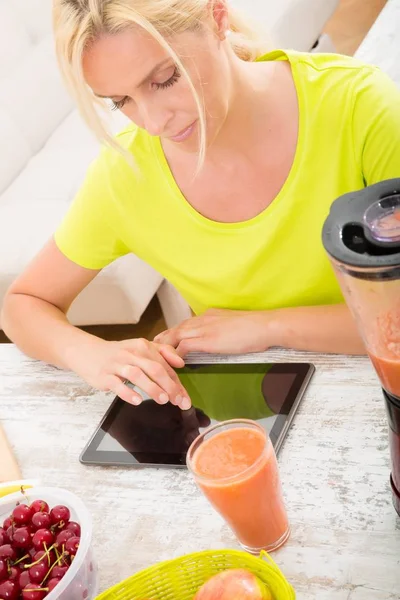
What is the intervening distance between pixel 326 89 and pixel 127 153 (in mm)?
326

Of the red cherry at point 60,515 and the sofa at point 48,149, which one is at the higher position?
the red cherry at point 60,515

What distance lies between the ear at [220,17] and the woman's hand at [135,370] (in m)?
0.46

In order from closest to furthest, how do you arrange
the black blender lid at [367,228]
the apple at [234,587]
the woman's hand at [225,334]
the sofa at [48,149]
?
the black blender lid at [367,228]
the apple at [234,587]
the woman's hand at [225,334]
the sofa at [48,149]

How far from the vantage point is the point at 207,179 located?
1320 millimetres

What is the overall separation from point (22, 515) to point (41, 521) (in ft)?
0.11

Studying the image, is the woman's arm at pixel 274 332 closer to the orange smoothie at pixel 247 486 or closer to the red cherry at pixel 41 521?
the orange smoothie at pixel 247 486

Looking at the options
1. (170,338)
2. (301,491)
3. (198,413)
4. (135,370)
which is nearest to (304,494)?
(301,491)

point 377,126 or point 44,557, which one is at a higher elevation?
point 377,126

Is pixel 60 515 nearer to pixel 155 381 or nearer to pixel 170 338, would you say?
pixel 155 381

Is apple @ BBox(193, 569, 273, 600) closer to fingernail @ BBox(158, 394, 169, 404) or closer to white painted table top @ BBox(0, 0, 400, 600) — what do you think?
white painted table top @ BBox(0, 0, 400, 600)

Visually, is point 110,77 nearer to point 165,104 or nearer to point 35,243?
point 165,104

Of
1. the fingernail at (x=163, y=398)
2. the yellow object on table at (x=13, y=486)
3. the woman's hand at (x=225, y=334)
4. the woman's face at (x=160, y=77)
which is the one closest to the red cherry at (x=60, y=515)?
the yellow object on table at (x=13, y=486)

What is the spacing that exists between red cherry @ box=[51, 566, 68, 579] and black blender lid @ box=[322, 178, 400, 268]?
0.43 metres

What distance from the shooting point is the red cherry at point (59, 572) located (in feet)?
2.70
